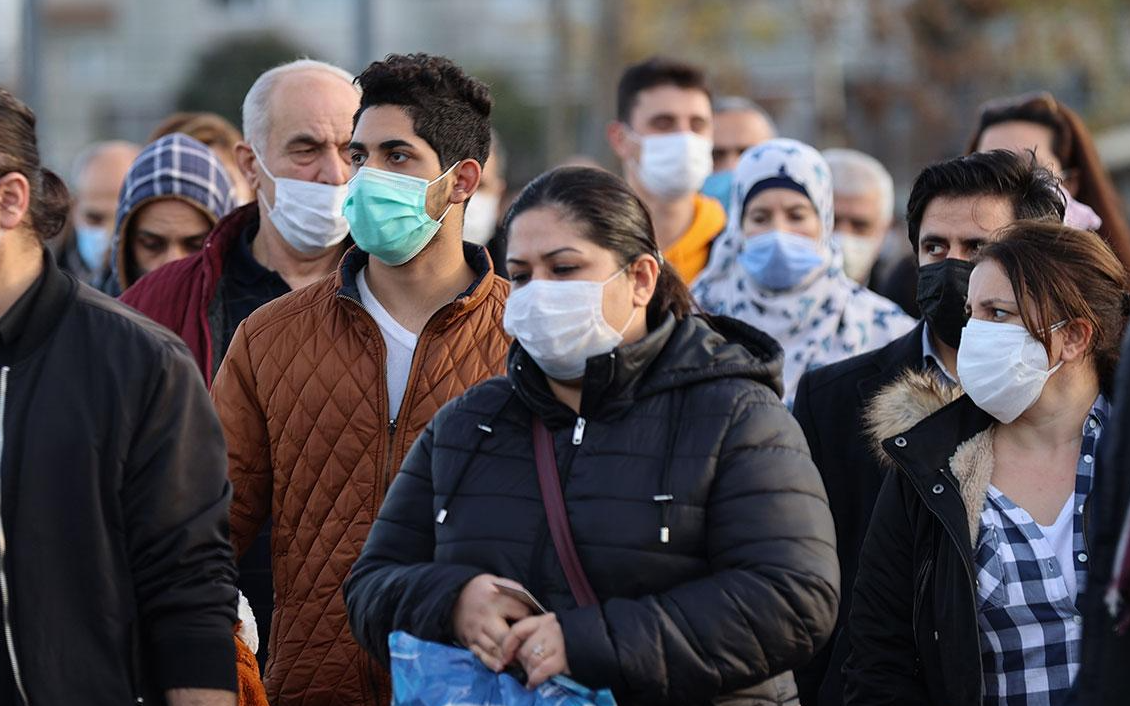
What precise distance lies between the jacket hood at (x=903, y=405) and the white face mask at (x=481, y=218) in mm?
4949

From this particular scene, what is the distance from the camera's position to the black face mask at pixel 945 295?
5254 mm

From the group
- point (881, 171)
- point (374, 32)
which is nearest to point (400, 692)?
point (881, 171)

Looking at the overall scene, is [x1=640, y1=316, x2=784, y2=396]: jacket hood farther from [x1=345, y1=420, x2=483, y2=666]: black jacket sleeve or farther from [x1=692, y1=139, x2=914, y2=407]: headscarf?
[x1=692, y1=139, x2=914, y2=407]: headscarf

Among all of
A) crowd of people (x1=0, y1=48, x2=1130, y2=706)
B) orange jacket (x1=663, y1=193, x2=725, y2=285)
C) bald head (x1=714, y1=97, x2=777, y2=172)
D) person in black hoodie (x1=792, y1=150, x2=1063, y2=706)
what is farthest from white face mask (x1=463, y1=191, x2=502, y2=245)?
person in black hoodie (x1=792, y1=150, x2=1063, y2=706)

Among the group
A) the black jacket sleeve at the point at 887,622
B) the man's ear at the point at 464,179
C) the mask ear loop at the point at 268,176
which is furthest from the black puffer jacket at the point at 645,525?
the mask ear loop at the point at 268,176

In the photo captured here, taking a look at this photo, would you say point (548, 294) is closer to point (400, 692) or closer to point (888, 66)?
point (400, 692)

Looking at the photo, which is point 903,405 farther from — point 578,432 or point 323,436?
point 323,436

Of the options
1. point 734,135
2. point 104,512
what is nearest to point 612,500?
point 104,512

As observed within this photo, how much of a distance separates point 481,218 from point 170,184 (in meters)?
3.35

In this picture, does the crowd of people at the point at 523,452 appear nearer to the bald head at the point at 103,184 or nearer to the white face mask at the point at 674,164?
the white face mask at the point at 674,164

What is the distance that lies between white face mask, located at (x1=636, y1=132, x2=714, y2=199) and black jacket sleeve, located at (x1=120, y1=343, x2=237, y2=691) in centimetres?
493

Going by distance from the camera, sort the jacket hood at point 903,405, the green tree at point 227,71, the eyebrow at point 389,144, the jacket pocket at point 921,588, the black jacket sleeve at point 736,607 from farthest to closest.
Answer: the green tree at point 227,71 → the eyebrow at point 389,144 → the jacket hood at point 903,405 → the jacket pocket at point 921,588 → the black jacket sleeve at point 736,607

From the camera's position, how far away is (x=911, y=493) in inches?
181

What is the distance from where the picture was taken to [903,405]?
A: 478 cm
